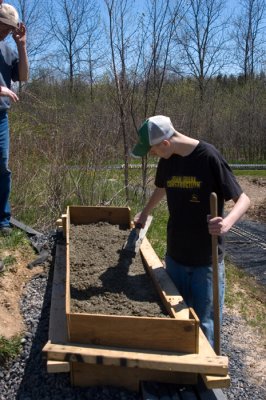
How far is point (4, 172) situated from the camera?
16.9ft

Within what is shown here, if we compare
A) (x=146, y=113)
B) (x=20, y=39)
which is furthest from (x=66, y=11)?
(x=20, y=39)

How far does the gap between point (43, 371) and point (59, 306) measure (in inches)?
19.8

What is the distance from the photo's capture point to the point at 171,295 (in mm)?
3166

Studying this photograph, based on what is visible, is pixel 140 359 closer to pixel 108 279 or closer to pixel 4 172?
pixel 108 279

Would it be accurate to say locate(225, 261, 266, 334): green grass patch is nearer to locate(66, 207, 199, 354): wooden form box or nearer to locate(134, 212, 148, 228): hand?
locate(134, 212, 148, 228): hand

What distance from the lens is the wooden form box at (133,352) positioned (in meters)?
2.55

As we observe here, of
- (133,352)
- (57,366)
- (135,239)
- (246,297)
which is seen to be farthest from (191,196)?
(246,297)

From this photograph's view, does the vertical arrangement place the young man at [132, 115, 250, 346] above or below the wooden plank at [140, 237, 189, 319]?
above

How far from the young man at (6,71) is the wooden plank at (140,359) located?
280 cm

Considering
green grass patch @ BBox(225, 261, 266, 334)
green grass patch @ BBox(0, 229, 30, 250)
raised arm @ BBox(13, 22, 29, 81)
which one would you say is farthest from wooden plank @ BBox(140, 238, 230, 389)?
raised arm @ BBox(13, 22, 29, 81)

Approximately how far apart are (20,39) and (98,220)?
86.0 inches

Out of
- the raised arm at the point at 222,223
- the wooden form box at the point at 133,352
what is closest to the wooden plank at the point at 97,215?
the wooden form box at the point at 133,352

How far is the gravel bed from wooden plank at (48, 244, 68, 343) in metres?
0.28

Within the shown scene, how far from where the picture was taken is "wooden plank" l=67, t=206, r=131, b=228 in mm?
5230
